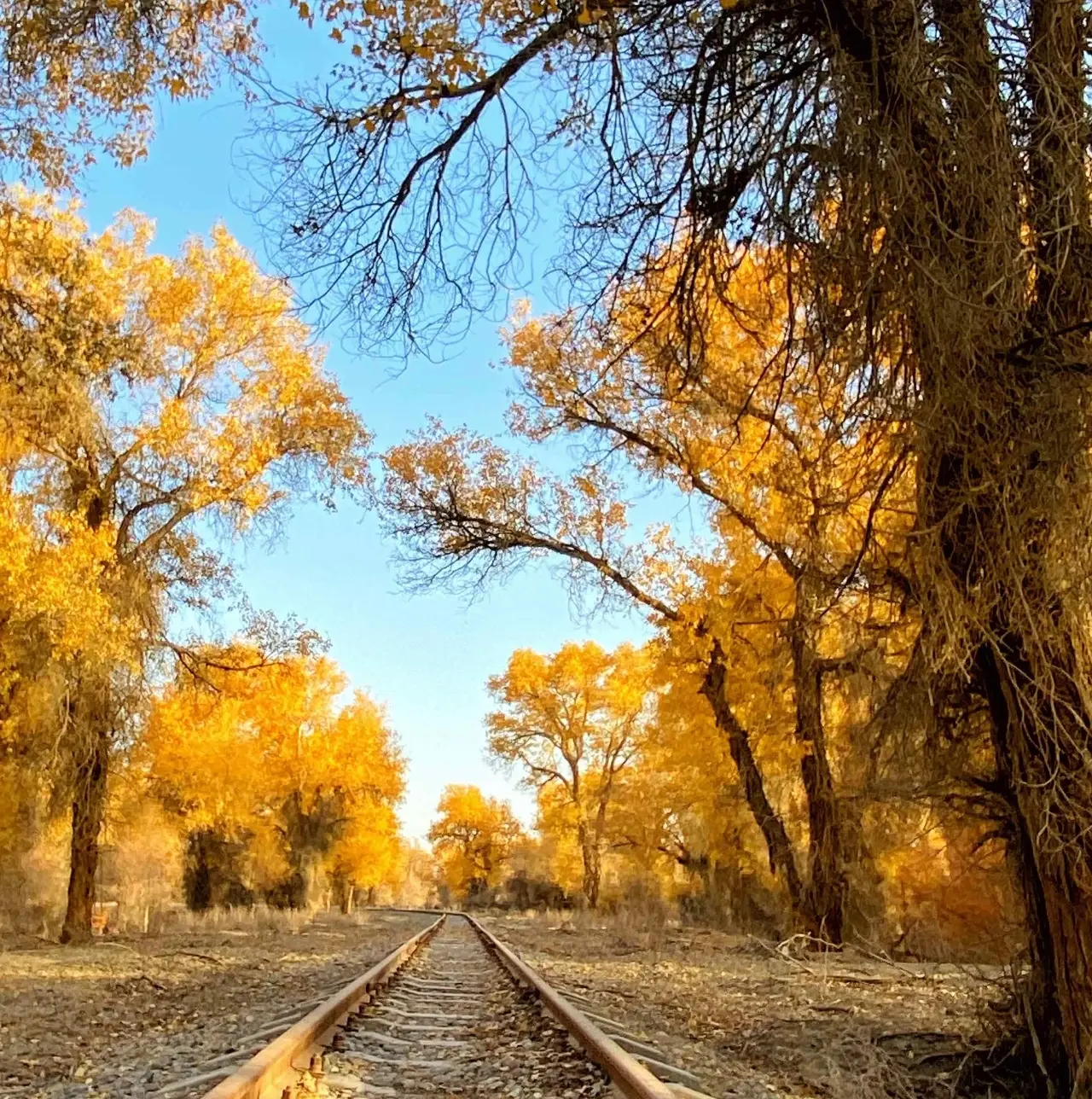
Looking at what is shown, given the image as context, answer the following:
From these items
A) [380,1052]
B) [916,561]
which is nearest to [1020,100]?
[916,561]

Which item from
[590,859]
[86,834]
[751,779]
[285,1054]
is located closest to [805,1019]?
[285,1054]

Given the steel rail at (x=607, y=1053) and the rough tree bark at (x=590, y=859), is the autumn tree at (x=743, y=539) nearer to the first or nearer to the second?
the steel rail at (x=607, y=1053)

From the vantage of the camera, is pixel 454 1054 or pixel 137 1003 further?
pixel 137 1003

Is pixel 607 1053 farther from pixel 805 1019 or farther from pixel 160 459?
pixel 160 459

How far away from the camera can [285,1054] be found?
4141 mm

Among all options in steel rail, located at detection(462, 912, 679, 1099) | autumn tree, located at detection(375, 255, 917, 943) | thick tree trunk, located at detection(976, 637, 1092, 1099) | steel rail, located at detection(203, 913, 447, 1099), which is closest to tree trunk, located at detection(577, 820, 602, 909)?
autumn tree, located at detection(375, 255, 917, 943)

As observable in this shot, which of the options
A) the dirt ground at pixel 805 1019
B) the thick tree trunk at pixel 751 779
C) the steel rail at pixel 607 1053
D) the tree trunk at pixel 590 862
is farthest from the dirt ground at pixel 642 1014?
the tree trunk at pixel 590 862

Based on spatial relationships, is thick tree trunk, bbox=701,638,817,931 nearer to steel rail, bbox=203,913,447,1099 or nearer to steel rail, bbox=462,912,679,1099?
steel rail, bbox=462,912,679,1099

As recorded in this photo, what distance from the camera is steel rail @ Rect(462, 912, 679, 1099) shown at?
3.47 meters

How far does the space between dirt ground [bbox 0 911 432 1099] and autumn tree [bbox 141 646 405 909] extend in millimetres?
6219

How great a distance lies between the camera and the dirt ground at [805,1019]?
14.4ft

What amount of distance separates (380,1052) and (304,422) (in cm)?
1311

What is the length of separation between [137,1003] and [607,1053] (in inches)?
177

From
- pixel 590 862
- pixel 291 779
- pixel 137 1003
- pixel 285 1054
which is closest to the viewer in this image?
pixel 285 1054
